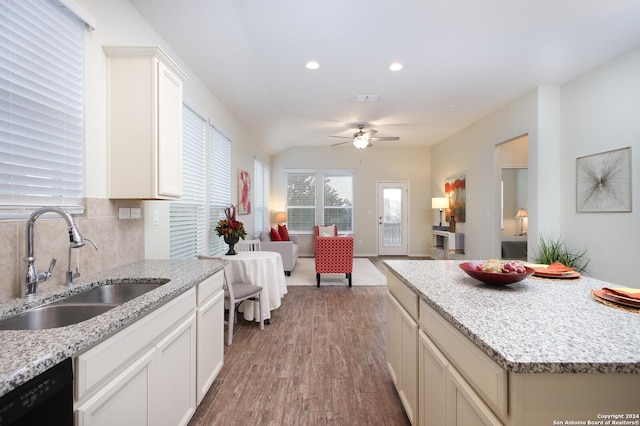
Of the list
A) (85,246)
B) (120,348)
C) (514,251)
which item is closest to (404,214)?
(514,251)

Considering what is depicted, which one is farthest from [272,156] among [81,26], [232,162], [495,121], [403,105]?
[81,26]

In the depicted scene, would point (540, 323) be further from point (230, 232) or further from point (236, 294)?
point (230, 232)

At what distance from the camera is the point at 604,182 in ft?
11.7

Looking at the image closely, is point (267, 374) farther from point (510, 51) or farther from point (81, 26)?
point (510, 51)

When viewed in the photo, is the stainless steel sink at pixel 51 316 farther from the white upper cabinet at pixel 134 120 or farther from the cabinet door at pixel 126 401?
the white upper cabinet at pixel 134 120

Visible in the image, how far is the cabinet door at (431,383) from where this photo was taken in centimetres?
119

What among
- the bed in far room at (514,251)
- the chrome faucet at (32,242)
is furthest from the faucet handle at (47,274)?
the bed in far room at (514,251)

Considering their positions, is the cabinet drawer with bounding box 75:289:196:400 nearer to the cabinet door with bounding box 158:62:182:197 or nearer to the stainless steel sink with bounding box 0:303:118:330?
the stainless steel sink with bounding box 0:303:118:330

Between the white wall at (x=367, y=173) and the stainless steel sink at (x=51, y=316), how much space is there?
22.8 feet

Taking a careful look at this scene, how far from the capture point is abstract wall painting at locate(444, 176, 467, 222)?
6352 mm

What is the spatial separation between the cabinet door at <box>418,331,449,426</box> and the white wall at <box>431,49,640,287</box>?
11.2ft

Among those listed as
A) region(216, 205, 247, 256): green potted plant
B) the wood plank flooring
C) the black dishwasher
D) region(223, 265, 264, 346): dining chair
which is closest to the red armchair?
the wood plank flooring

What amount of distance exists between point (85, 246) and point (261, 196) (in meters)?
5.41

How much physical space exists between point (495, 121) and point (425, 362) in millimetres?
5057
